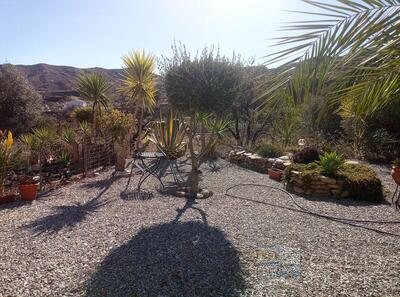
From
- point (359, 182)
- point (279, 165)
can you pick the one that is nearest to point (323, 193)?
point (359, 182)

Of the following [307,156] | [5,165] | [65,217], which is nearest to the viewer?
[65,217]

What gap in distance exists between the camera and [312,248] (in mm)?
2912

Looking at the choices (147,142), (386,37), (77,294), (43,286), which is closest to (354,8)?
(386,37)

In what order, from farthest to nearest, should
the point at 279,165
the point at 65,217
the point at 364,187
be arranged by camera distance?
the point at 279,165
the point at 364,187
the point at 65,217

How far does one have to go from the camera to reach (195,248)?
293 centimetres

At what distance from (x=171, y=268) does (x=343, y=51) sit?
6.98 ft

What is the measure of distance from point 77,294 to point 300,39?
2.40 metres

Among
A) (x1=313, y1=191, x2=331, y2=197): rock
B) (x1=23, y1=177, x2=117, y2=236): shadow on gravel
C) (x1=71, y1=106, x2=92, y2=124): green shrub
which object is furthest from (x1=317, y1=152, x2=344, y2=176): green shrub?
(x1=71, y1=106, x2=92, y2=124): green shrub

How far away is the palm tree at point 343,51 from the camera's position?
1724mm

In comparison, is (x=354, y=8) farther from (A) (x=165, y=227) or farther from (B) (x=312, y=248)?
(A) (x=165, y=227)

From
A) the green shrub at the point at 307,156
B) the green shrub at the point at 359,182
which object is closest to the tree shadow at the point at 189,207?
the green shrub at the point at 359,182

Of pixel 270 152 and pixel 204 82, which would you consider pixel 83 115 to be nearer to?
pixel 270 152

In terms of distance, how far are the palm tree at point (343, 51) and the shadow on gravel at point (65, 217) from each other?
2.98 meters

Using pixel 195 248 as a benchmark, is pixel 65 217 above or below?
below
